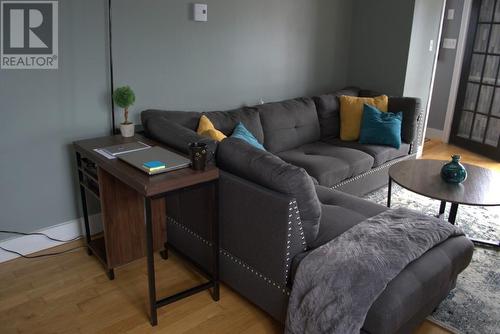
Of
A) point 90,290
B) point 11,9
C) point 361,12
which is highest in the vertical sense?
point 361,12

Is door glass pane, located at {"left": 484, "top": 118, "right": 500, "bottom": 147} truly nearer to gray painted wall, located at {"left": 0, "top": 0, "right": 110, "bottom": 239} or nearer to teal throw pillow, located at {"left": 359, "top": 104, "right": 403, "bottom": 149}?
teal throw pillow, located at {"left": 359, "top": 104, "right": 403, "bottom": 149}

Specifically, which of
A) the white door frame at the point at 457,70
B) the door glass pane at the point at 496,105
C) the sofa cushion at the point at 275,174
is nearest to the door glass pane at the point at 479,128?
the door glass pane at the point at 496,105

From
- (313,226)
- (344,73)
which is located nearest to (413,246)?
(313,226)

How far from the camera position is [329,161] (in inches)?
129

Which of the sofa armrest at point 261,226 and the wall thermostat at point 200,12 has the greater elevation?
the wall thermostat at point 200,12

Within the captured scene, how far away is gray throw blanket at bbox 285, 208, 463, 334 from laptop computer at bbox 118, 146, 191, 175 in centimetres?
75

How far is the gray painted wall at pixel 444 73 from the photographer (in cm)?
501

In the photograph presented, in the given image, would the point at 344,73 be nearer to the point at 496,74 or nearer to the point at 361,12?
the point at 361,12

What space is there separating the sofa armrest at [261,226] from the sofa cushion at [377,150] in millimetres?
1857

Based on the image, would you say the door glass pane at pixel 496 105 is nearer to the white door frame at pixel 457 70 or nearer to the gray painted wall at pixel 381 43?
the white door frame at pixel 457 70

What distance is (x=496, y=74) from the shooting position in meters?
4.73

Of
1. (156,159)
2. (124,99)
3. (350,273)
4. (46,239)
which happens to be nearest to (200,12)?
(124,99)

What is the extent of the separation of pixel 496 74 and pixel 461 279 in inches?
123

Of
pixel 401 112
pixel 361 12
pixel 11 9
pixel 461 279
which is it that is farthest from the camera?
pixel 361 12
